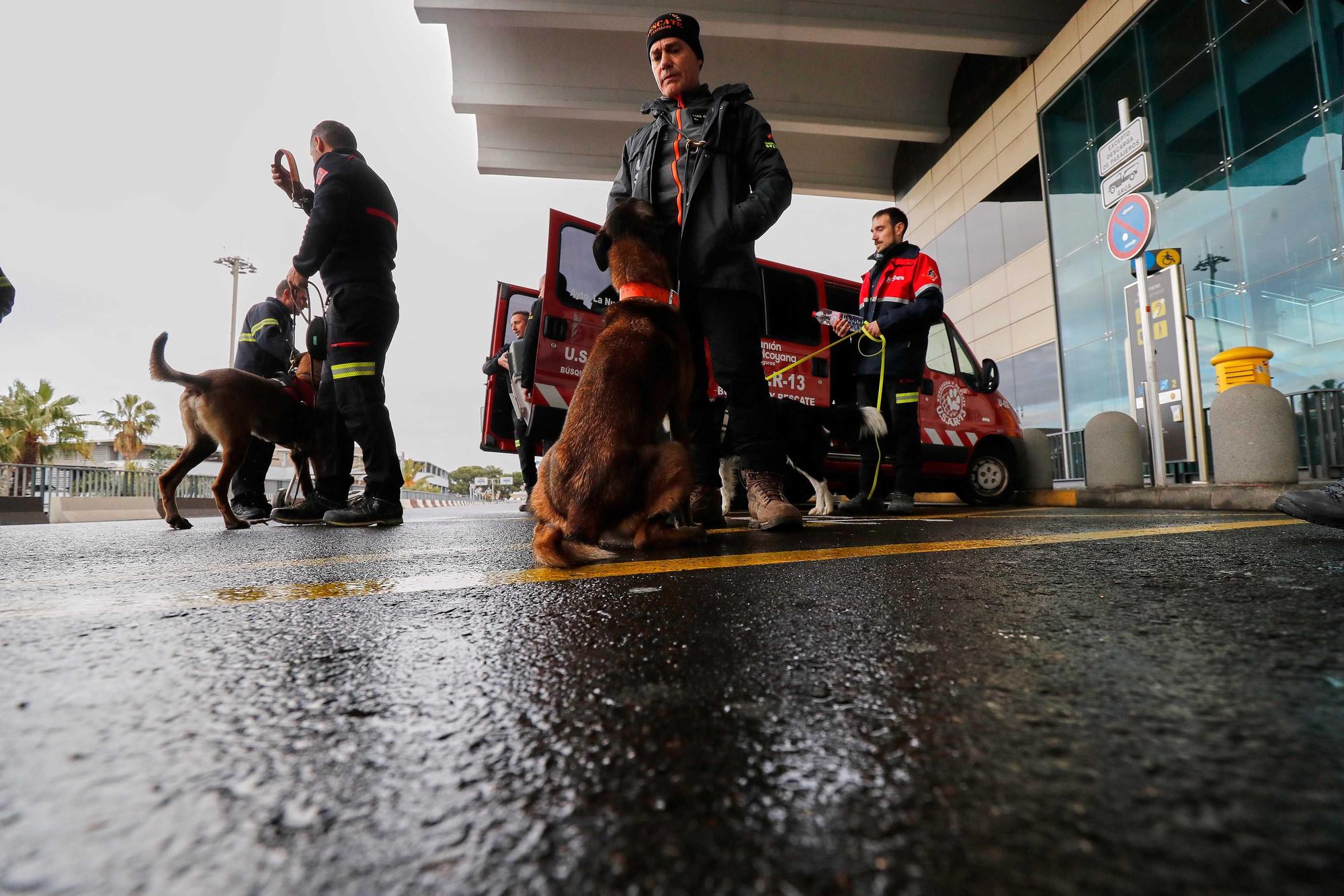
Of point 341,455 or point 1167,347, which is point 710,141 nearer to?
point 341,455

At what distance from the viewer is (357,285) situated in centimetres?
429

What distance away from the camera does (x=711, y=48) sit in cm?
1503

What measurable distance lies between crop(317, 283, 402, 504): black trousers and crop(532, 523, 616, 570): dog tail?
2727 millimetres

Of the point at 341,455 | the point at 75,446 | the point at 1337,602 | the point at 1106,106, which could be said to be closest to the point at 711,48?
the point at 1106,106

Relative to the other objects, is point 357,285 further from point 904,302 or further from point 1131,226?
point 1131,226

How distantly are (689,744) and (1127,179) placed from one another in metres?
8.27

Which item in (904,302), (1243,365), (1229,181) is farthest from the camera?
(1229,181)

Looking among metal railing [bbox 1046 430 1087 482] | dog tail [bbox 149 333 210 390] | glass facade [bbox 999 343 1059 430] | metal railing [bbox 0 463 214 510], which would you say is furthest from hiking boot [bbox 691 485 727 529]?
glass facade [bbox 999 343 1059 430]

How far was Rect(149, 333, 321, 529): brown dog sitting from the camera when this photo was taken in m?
4.19

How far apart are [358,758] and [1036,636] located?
79cm

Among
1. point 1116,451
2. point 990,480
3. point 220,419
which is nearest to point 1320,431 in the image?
point 1116,451

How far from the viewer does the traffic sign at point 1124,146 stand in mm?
6547

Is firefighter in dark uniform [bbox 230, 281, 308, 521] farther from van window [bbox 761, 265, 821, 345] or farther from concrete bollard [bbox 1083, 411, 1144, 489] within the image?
concrete bollard [bbox 1083, 411, 1144, 489]

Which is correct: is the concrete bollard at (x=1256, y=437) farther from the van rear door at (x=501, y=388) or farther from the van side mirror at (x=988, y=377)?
the van rear door at (x=501, y=388)
